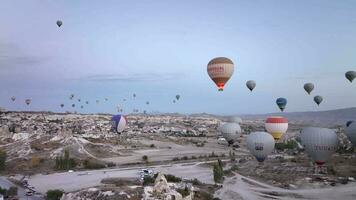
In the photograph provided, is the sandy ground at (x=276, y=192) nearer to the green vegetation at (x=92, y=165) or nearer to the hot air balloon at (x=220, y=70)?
the hot air balloon at (x=220, y=70)

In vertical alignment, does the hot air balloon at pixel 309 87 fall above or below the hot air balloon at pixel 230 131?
above

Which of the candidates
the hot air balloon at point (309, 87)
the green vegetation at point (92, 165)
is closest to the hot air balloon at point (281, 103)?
the hot air balloon at point (309, 87)

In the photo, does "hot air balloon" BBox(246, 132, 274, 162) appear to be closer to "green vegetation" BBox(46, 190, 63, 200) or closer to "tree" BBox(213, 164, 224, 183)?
"tree" BBox(213, 164, 224, 183)

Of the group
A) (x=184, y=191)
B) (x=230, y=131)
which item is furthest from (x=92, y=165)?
(x=184, y=191)

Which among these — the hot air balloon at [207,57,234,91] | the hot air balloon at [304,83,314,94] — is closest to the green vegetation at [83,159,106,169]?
the hot air balloon at [207,57,234,91]

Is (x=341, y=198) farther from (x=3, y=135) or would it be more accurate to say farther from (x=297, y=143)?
(x=3, y=135)

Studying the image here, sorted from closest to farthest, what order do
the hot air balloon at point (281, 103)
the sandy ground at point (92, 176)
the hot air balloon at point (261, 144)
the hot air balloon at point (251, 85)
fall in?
1. the sandy ground at point (92, 176)
2. the hot air balloon at point (261, 144)
3. the hot air balloon at point (251, 85)
4. the hot air balloon at point (281, 103)
